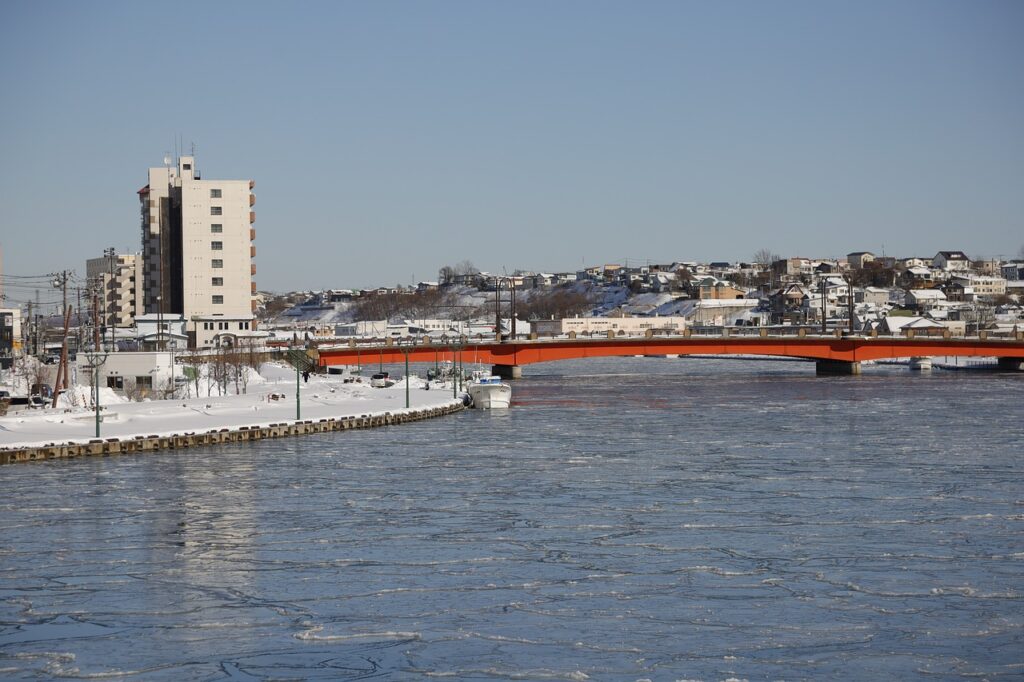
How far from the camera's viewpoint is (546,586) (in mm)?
26078

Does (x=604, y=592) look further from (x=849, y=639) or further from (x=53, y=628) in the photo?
(x=53, y=628)

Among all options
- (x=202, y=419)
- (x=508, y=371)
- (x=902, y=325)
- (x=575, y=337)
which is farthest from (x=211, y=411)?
(x=902, y=325)

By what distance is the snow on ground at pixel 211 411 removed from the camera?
2152 inches

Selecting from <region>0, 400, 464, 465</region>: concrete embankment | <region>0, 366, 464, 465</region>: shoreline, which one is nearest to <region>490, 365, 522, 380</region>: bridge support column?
<region>0, 366, 464, 465</region>: shoreline

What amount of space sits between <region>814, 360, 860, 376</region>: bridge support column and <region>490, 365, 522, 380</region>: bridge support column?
1036 inches

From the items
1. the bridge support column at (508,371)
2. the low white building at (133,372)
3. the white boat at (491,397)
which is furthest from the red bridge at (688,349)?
the white boat at (491,397)

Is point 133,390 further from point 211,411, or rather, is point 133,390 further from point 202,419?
point 202,419

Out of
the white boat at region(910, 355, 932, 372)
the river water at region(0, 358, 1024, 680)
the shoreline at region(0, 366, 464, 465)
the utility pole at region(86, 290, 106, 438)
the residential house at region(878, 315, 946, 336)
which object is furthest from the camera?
the residential house at region(878, 315, 946, 336)

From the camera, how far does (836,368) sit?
398 feet

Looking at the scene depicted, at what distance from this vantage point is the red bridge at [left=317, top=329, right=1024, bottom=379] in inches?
4387

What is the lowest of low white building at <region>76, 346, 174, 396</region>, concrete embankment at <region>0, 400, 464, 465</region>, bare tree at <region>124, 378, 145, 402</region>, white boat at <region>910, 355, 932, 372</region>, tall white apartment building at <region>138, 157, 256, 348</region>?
white boat at <region>910, 355, 932, 372</region>

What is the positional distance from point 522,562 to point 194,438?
2849 centimetres

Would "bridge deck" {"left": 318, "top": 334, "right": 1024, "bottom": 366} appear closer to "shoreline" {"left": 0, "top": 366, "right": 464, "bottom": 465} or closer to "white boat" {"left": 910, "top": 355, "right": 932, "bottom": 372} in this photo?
"white boat" {"left": 910, "top": 355, "right": 932, "bottom": 372}

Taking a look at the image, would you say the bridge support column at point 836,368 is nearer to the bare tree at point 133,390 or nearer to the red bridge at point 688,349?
the red bridge at point 688,349
